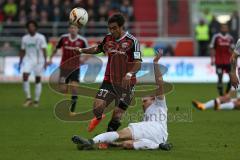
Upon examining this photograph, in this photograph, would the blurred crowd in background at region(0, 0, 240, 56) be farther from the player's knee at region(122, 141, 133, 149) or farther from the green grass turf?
the player's knee at region(122, 141, 133, 149)

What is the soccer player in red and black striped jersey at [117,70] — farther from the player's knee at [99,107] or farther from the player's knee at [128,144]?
the player's knee at [128,144]

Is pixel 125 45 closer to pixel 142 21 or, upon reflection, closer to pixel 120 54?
pixel 120 54

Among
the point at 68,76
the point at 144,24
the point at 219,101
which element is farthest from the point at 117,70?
the point at 144,24

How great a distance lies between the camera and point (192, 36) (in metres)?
36.0

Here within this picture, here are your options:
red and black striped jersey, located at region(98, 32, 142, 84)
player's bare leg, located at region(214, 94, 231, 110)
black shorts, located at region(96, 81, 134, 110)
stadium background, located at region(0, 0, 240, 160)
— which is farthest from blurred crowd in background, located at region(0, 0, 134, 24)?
black shorts, located at region(96, 81, 134, 110)

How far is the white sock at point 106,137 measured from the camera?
1209 cm

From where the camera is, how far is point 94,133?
48.8ft

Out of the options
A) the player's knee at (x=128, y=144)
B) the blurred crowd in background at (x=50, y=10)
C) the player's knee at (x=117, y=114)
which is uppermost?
the blurred crowd in background at (x=50, y=10)

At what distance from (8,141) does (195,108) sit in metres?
8.87

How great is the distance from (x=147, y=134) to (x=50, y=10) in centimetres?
2355

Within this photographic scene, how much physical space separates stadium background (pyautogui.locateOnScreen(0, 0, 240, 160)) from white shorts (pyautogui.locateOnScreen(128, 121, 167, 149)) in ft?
0.87

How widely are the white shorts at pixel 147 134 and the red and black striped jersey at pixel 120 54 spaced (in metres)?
1.30

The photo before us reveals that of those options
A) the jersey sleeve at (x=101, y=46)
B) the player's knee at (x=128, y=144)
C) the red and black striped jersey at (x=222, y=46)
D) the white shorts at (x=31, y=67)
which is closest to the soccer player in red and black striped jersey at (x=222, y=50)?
the red and black striped jersey at (x=222, y=46)

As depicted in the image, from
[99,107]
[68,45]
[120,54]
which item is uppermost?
[120,54]
